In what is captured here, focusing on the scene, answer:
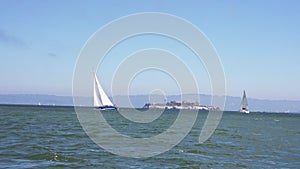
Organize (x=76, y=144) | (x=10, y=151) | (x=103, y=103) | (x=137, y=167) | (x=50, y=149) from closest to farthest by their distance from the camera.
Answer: (x=137, y=167), (x=10, y=151), (x=50, y=149), (x=76, y=144), (x=103, y=103)

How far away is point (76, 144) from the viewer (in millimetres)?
35125

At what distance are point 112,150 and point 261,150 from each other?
602 inches

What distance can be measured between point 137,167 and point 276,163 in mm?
11829

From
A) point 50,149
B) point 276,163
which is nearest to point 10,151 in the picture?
point 50,149

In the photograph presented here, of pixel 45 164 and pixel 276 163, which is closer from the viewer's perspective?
pixel 45 164

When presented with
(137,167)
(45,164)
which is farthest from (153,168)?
(45,164)

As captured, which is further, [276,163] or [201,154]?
[201,154]

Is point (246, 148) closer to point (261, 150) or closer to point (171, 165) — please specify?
point (261, 150)

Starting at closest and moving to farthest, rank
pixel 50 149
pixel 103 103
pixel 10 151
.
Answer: pixel 10 151 → pixel 50 149 → pixel 103 103

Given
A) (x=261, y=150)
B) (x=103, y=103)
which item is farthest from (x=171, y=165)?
(x=103, y=103)

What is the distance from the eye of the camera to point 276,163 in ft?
99.7

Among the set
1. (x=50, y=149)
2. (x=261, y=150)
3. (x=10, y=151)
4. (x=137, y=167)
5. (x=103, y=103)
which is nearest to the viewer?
(x=137, y=167)

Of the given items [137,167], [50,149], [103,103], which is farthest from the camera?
[103,103]

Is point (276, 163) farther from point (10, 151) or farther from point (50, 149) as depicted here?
point (10, 151)
